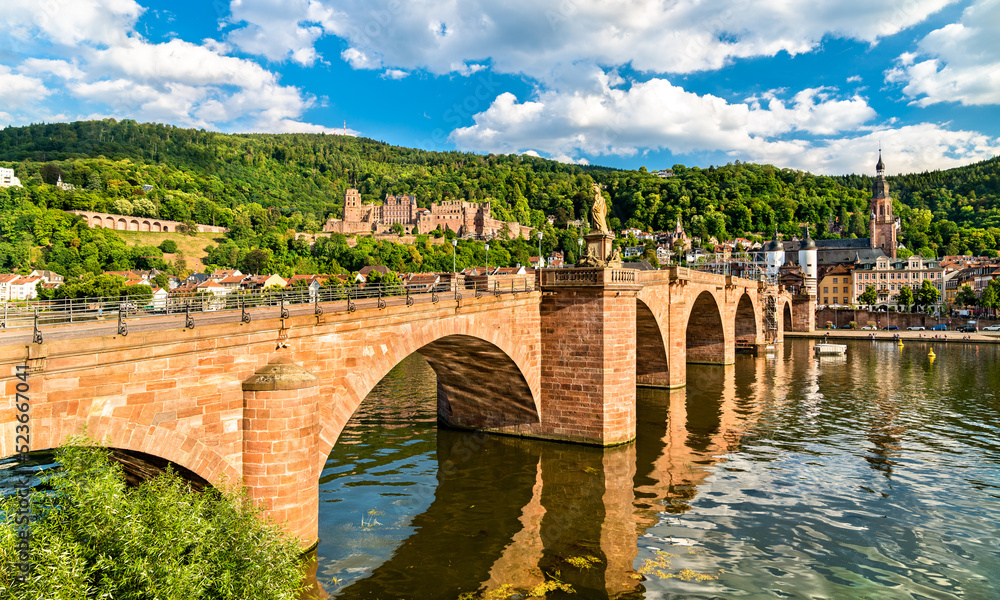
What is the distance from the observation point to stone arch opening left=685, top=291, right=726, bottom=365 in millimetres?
47719

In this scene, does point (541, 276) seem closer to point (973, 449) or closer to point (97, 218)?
point (973, 449)

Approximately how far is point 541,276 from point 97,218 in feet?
465

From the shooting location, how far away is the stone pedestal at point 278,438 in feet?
37.4

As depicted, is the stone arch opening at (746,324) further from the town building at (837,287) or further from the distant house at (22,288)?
the distant house at (22,288)

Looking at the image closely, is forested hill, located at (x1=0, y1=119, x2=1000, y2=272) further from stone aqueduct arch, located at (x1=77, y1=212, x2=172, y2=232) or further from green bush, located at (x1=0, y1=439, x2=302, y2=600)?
green bush, located at (x1=0, y1=439, x2=302, y2=600)

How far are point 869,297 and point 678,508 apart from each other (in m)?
112

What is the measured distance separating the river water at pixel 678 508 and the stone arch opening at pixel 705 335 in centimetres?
1625

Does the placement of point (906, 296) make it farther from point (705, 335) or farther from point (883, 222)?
point (705, 335)

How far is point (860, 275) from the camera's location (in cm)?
11488

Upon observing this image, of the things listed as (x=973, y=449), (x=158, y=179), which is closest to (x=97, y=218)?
(x=158, y=179)

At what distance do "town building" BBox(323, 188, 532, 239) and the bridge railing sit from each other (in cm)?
15420

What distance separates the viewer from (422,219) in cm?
18350

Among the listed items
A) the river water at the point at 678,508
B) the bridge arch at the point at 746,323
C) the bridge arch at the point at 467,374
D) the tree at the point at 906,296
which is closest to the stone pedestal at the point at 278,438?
the bridge arch at the point at 467,374

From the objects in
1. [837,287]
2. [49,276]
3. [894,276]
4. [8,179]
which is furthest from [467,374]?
[8,179]
